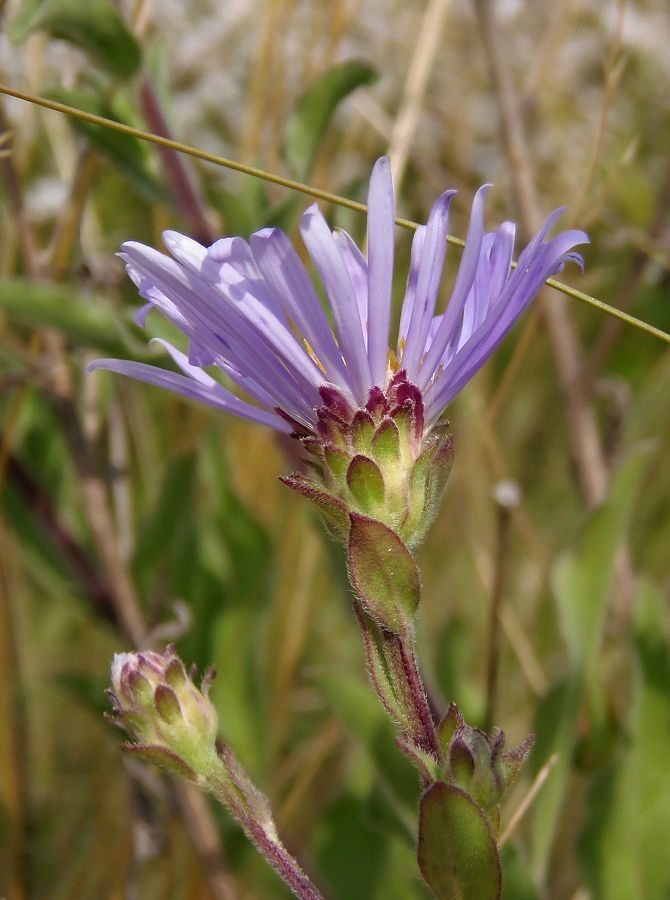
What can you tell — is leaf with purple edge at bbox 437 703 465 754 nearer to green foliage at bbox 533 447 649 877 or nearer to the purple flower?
the purple flower

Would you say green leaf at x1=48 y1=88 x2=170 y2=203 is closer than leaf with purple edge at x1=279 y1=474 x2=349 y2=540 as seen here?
No

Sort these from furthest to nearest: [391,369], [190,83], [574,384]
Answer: [190,83] → [574,384] → [391,369]

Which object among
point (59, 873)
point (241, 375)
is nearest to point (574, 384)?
point (241, 375)

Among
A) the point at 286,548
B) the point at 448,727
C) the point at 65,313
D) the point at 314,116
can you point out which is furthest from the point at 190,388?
the point at 286,548

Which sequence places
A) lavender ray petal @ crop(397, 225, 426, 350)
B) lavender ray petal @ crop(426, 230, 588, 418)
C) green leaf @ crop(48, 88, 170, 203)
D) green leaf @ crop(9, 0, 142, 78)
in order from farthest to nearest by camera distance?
green leaf @ crop(48, 88, 170, 203)
green leaf @ crop(9, 0, 142, 78)
lavender ray petal @ crop(397, 225, 426, 350)
lavender ray petal @ crop(426, 230, 588, 418)

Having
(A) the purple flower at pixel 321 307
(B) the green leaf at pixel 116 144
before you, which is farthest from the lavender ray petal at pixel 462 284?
(B) the green leaf at pixel 116 144

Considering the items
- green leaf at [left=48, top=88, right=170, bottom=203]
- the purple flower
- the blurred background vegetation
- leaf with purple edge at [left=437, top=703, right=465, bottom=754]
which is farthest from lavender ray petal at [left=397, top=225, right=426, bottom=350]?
green leaf at [left=48, top=88, right=170, bottom=203]

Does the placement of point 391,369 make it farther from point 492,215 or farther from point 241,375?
point 492,215
